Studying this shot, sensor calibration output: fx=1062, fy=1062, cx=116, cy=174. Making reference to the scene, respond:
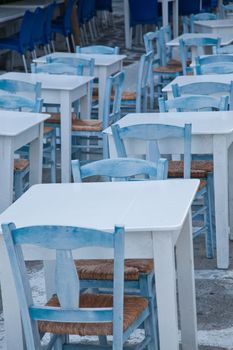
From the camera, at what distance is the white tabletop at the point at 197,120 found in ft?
18.5

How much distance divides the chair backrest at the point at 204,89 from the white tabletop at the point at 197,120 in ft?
1.55

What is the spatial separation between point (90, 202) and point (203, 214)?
6.92ft

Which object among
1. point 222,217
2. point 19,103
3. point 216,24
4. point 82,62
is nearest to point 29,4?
point 216,24

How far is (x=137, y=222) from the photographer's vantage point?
384cm

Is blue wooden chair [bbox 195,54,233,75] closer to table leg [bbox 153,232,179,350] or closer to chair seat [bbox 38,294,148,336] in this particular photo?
chair seat [bbox 38,294,148,336]

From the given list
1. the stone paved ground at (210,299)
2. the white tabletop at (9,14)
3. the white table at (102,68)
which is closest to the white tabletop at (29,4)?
the white tabletop at (9,14)

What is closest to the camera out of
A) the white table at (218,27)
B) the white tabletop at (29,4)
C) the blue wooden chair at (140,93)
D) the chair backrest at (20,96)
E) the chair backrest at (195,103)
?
the chair backrest at (195,103)

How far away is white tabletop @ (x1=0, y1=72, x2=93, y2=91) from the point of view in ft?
24.9

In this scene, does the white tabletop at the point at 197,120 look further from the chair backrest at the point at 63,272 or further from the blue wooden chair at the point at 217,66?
the chair backrest at the point at 63,272

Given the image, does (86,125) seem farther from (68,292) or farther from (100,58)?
(68,292)

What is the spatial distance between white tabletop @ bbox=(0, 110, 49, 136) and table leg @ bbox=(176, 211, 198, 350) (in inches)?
64.6

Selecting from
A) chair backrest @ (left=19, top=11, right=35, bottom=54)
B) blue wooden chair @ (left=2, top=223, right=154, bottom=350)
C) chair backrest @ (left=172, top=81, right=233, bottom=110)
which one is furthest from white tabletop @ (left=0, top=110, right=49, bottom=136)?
chair backrest @ (left=19, top=11, right=35, bottom=54)

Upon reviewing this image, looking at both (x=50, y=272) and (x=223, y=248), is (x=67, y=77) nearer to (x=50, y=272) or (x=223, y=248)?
(x=223, y=248)

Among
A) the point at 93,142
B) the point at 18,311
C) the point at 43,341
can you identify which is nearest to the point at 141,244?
the point at 18,311
